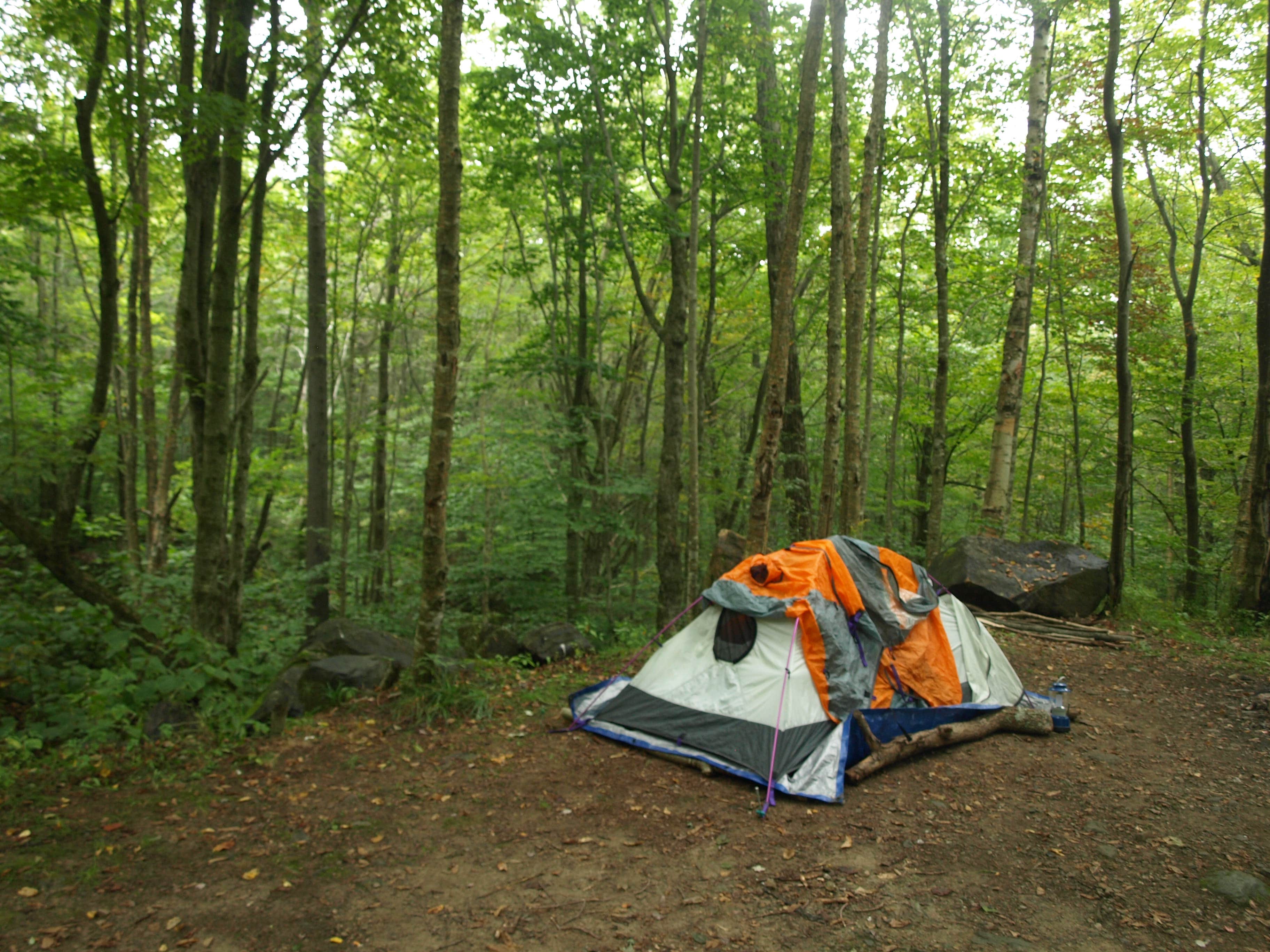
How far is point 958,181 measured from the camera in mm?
13266

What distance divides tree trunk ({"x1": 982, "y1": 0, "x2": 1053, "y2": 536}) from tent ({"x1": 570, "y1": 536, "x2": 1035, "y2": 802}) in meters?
5.38

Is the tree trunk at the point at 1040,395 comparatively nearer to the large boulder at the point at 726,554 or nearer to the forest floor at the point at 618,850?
the large boulder at the point at 726,554

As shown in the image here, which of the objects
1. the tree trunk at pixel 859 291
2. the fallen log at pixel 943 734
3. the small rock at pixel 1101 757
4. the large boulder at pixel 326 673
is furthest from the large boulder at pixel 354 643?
the small rock at pixel 1101 757

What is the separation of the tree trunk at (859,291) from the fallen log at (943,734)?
3.94 meters

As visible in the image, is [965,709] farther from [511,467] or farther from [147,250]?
[147,250]

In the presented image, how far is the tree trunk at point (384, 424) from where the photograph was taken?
43.1 feet

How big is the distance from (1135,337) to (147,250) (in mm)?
18004

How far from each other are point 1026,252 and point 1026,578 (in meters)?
5.02

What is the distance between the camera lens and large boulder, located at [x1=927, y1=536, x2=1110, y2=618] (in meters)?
9.77

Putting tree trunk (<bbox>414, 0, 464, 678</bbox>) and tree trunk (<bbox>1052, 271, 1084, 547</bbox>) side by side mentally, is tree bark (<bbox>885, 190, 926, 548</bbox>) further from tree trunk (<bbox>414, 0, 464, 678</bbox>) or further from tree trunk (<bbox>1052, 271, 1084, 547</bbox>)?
tree trunk (<bbox>414, 0, 464, 678</bbox>)

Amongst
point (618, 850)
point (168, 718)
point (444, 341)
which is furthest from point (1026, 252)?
point (168, 718)

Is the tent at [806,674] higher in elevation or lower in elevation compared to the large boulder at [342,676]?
higher

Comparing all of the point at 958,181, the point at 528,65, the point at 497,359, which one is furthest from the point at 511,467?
the point at 958,181

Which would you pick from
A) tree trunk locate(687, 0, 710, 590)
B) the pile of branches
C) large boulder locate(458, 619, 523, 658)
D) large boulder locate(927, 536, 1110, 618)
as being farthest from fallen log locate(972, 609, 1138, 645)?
large boulder locate(458, 619, 523, 658)
